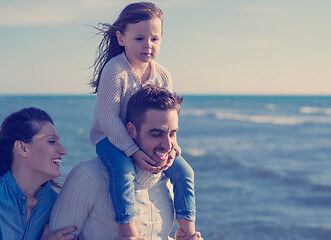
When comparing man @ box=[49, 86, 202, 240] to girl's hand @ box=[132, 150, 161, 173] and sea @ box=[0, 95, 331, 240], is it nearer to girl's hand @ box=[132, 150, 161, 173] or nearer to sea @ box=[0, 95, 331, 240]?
girl's hand @ box=[132, 150, 161, 173]

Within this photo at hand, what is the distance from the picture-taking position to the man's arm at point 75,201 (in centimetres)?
297

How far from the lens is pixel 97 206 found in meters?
3.03

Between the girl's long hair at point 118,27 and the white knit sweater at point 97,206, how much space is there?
0.74 metres

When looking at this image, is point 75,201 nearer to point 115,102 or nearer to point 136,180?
point 136,180

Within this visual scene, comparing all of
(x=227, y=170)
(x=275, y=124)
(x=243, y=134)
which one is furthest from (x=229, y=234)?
(x=275, y=124)

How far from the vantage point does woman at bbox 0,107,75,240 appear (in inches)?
118

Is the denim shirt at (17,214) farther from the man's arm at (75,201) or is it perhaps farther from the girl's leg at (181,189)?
the girl's leg at (181,189)

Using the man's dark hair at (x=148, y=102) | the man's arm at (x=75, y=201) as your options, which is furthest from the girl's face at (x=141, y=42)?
the man's arm at (x=75, y=201)

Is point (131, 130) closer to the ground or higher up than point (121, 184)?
higher up

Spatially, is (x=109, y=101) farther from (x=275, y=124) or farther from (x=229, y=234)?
(x=275, y=124)

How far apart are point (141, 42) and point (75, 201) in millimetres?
1113

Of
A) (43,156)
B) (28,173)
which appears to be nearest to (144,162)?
(43,156)

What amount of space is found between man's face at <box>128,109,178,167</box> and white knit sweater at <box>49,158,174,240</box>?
0.50 feet

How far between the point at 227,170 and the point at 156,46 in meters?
14.0
